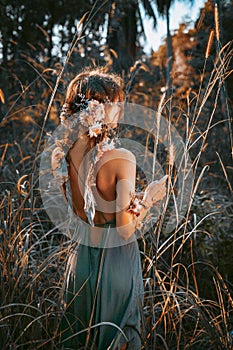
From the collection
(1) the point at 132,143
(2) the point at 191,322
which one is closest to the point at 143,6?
(1) the point at 132,143

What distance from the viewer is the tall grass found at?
1.76 metres

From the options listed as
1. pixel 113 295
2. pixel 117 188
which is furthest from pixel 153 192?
pixel 113 295

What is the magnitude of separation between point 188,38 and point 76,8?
431 cm

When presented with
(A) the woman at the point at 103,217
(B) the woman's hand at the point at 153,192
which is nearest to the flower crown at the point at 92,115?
(A) the woman at the point at 103,217

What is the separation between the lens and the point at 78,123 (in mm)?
1930

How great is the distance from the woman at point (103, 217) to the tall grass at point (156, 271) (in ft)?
0.27

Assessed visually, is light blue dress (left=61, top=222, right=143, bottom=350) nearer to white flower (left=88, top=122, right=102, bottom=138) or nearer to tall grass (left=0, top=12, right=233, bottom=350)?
tall grass (left=0, top=12, right=233, bottom=350)

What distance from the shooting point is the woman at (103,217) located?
1.81m

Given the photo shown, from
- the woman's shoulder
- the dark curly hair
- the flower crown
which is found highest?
the dark curly hair

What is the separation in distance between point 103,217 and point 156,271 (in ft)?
0.94

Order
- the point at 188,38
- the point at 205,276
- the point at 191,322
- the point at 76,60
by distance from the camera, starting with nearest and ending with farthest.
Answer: the point at 191,322 < the point at 205,276 < the point at 76,60 < the point at 188,38

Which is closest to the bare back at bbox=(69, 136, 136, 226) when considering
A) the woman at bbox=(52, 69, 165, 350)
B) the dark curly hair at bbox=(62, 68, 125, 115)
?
the woman at bbox=(52, 69, 165, 350)

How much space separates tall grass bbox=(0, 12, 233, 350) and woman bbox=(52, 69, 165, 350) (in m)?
0.08

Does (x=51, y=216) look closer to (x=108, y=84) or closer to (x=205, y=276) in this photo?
(x=205, y=276)
